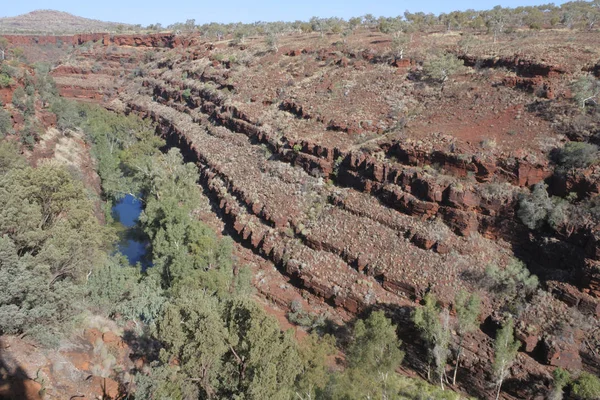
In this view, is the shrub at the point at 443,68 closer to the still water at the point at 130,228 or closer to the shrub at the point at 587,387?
the shrub at the point at 587,387

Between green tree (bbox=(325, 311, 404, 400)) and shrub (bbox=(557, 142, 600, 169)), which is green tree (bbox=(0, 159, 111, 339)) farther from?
shrub (bbox=(557, 142, 600, 169))

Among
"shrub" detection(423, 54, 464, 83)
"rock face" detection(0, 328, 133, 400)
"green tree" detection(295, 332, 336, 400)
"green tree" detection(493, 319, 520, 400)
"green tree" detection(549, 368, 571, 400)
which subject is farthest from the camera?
"shrub" detection(423, 54, 464, 83)

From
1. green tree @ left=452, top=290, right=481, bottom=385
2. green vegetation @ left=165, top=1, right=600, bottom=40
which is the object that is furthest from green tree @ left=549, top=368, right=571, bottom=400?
green vegetation @ left=165, top=1, right=600, bottom=40

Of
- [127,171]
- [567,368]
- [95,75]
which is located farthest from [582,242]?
[95,75]

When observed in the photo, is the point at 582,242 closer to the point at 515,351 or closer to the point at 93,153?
the point at 515,351

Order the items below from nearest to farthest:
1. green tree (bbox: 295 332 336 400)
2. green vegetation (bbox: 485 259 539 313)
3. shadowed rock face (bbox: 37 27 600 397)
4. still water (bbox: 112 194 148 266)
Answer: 1. green tree (bbox: 295 332 336 400)
2. shadowed rock face (bbox: 37 27 600 397)
3. green vegetation (bbox: 485 259 539 313)
4. still water (bbox: 112 194 148 266)

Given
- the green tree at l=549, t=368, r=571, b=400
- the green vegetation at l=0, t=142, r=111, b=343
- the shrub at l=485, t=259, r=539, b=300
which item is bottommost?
the green tree at l=549, t=368, r=571, b=400

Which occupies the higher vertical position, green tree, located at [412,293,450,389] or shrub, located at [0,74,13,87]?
shrub, located at [0,74,13,87]
